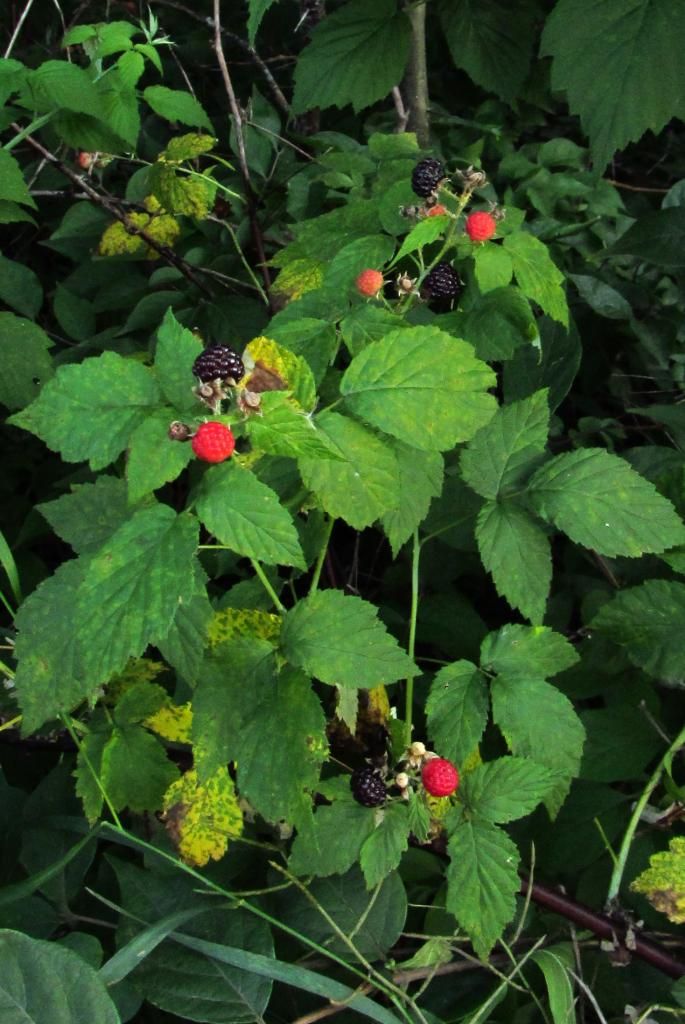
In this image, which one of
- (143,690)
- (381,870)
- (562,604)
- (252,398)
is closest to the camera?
(252,398)

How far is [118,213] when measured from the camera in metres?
1.33

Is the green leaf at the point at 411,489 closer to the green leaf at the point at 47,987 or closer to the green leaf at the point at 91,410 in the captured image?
the green leaf at the point at 91,410

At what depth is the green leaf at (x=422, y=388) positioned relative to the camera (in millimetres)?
762

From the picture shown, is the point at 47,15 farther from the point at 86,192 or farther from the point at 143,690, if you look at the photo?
the point at 143,690

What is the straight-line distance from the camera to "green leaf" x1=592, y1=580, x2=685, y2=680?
0.90 meters

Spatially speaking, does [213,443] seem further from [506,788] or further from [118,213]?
[118,213]

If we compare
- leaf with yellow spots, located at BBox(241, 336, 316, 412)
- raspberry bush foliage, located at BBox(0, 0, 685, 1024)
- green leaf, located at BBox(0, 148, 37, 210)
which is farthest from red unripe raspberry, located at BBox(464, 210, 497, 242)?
green leaf, located at BBox(0, 148, 37, 210)

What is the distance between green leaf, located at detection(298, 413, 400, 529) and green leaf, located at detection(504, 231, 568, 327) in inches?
10.8

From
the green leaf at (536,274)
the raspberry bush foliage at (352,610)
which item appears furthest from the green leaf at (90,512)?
the green leaf at (536,274)

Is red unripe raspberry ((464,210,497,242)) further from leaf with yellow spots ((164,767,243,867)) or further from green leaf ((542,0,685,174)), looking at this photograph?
leaf with yellow spots ((164,767,243,867))

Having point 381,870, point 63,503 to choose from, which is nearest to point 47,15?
point 63,503

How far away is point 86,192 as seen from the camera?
4.32ft

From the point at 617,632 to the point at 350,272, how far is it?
1.55ft

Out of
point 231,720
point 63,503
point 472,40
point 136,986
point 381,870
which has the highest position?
point 472,40
